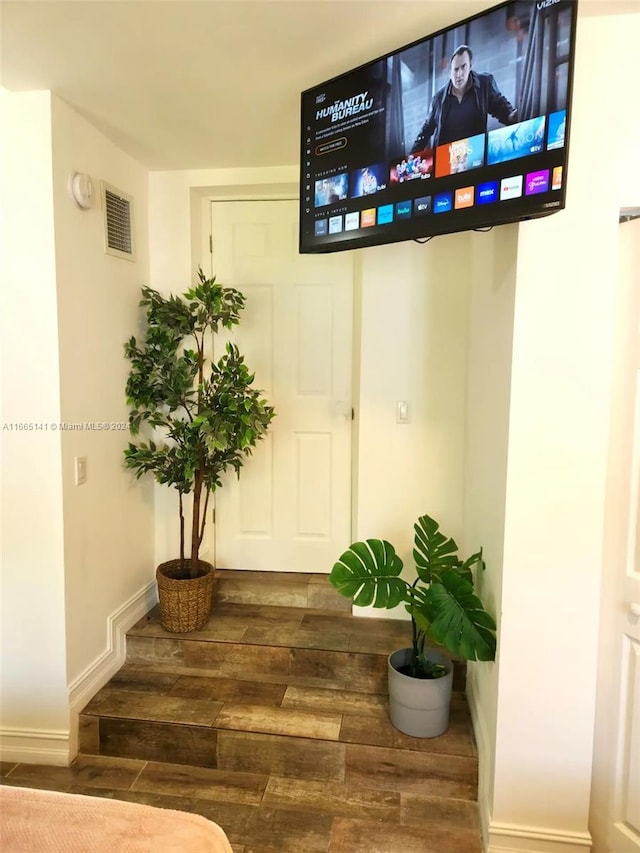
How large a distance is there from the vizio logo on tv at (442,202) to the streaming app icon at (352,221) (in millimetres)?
261

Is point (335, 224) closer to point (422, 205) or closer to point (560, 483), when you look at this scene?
point (422, 205)

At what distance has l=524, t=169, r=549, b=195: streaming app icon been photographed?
123 centimetres

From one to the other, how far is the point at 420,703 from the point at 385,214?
170 cm

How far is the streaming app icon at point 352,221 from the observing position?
5.21 ft

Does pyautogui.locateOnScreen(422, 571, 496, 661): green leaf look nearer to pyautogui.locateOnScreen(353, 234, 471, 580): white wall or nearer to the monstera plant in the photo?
the monstera plant

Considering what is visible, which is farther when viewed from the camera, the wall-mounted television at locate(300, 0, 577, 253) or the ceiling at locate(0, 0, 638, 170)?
the ceiling at locate(0, 0, 638, 170)

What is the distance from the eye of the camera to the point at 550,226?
143cm

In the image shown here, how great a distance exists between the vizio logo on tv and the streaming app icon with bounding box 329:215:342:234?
0.33 meters

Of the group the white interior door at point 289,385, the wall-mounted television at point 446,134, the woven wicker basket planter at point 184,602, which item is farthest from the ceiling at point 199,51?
the woven wicker basket planter at point 184,602

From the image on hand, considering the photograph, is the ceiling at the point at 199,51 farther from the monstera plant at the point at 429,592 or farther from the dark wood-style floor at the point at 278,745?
the dark wood-style floor at the point at 278,745

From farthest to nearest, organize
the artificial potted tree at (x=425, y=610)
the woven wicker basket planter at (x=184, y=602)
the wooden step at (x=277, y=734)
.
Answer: the woven wicker basket planter at (x=184, y=602)
the wooden step at (x=277, y=734)
the artificial potted tree at (x=425, y=610)

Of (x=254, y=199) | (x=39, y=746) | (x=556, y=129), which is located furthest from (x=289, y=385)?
(x=39, y=746)

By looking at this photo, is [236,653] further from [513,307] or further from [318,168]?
[318,168]

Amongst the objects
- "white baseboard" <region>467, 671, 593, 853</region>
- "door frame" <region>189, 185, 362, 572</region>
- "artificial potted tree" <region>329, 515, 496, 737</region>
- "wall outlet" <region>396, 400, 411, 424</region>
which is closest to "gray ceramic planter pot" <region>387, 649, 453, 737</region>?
"artificial potted tree" <region>329, 515, 496, 737</region>
